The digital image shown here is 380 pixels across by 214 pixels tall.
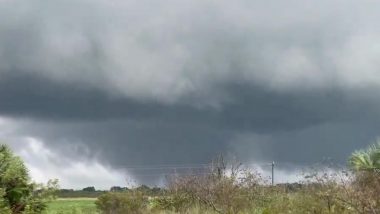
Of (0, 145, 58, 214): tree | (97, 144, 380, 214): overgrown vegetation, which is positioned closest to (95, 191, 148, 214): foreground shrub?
(97, 144, 380, 214): overgrown vegetation

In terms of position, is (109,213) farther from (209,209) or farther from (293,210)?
(293,210)

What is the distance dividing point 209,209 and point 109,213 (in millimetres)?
7563

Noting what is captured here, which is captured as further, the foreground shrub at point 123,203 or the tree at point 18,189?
the foreground shrub at point 123,203

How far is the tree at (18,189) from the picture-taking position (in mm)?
13125

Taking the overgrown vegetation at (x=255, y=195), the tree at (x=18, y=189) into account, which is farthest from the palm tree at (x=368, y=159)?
the tree at (x=18, y=189)

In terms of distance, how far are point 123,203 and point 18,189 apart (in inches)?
984

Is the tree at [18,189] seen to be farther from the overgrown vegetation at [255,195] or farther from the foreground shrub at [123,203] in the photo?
the foreground shrub at [123,203]

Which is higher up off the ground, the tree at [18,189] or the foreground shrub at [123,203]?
the foreground shrub at [123,203]

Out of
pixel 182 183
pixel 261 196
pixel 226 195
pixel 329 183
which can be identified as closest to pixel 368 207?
pixel 329 183

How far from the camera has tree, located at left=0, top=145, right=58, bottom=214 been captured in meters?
13.1

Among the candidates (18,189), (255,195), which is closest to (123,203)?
(255,195)

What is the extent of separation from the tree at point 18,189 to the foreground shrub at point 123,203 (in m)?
22.4

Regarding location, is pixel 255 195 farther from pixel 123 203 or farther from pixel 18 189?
pixel 18 189

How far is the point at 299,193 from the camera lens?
2909cm
